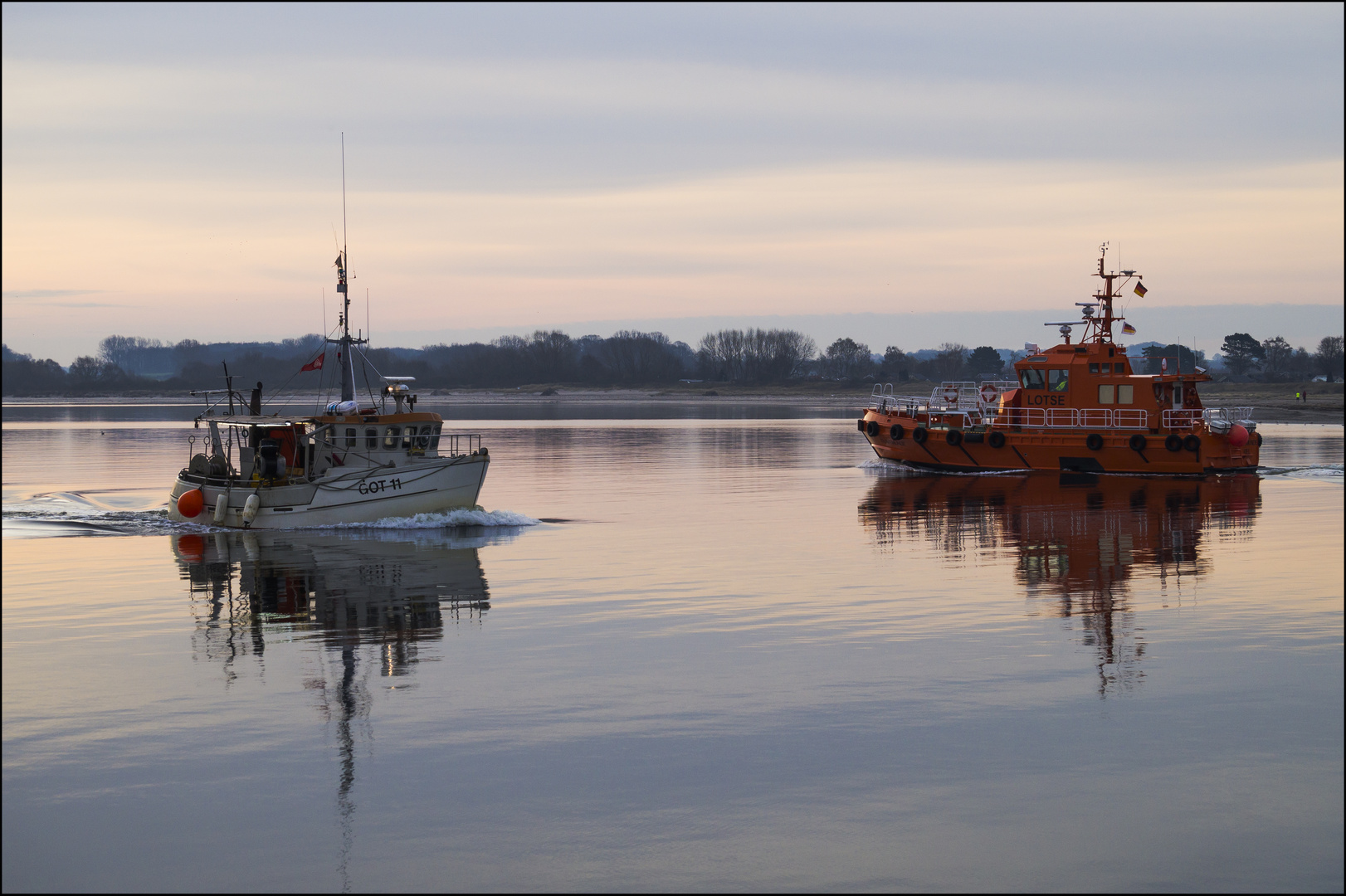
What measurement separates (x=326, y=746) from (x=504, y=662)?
4.20 m

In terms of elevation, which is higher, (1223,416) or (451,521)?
(1223,416)

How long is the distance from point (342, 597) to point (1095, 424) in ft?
124

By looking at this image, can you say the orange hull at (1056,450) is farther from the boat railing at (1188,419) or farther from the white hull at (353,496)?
the white hull at (353,496)

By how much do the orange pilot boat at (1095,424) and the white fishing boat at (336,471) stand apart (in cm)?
2647

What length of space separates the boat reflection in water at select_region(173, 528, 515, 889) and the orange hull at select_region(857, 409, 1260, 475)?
2772cm

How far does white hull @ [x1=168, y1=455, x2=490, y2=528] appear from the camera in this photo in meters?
34.0

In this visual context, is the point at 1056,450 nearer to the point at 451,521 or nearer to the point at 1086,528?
the point at 1086,528

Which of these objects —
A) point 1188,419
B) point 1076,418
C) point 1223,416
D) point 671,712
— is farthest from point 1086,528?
point 1223,416

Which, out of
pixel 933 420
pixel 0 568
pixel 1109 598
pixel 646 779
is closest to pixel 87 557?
pixel 0 568

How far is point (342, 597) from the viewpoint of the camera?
22734 millimetres

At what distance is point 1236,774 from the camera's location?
11.9m

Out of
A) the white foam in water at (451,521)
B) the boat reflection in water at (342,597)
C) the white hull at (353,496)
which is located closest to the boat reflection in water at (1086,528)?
the boat reflection in water at (342,597)

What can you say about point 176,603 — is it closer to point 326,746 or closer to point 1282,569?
point 326,746

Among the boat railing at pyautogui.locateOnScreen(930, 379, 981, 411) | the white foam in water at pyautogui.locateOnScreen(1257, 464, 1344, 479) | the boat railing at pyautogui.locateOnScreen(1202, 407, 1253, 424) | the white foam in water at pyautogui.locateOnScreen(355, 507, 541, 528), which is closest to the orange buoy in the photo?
the white foam in water at pyautogui.locateOnScreen(355, 507, 541, 528)
